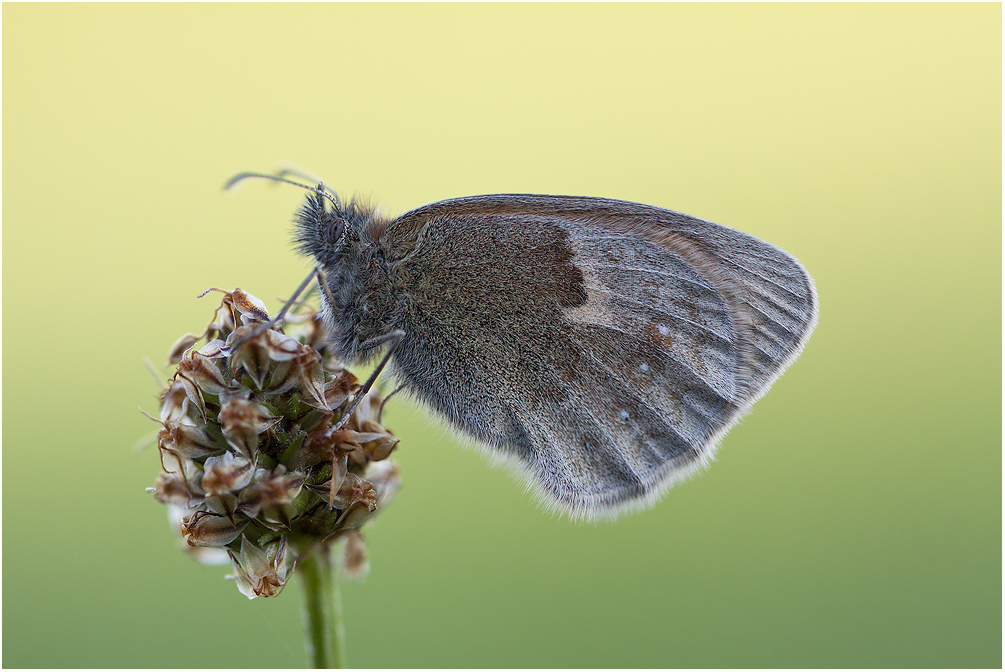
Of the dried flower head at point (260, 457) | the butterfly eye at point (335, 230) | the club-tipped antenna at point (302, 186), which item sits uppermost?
the club-tipped antenna at point (302, 186)

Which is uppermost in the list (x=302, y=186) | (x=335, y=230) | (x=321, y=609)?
(x=302, y=186)

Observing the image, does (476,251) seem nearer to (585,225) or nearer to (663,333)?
(585,225)

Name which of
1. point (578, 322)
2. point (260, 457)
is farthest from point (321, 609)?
point (578, 322)

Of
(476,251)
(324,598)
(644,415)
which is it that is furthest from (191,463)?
(644,415)

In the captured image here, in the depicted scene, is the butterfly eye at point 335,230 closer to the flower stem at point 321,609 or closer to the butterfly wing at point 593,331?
the butterfly wing at point 593,331

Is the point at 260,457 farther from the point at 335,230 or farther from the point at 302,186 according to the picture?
the point at 302,186

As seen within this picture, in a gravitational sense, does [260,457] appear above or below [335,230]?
below

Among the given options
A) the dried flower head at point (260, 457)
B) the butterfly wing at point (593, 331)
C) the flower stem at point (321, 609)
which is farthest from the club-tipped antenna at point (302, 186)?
the flower stem at point (321, 609)
